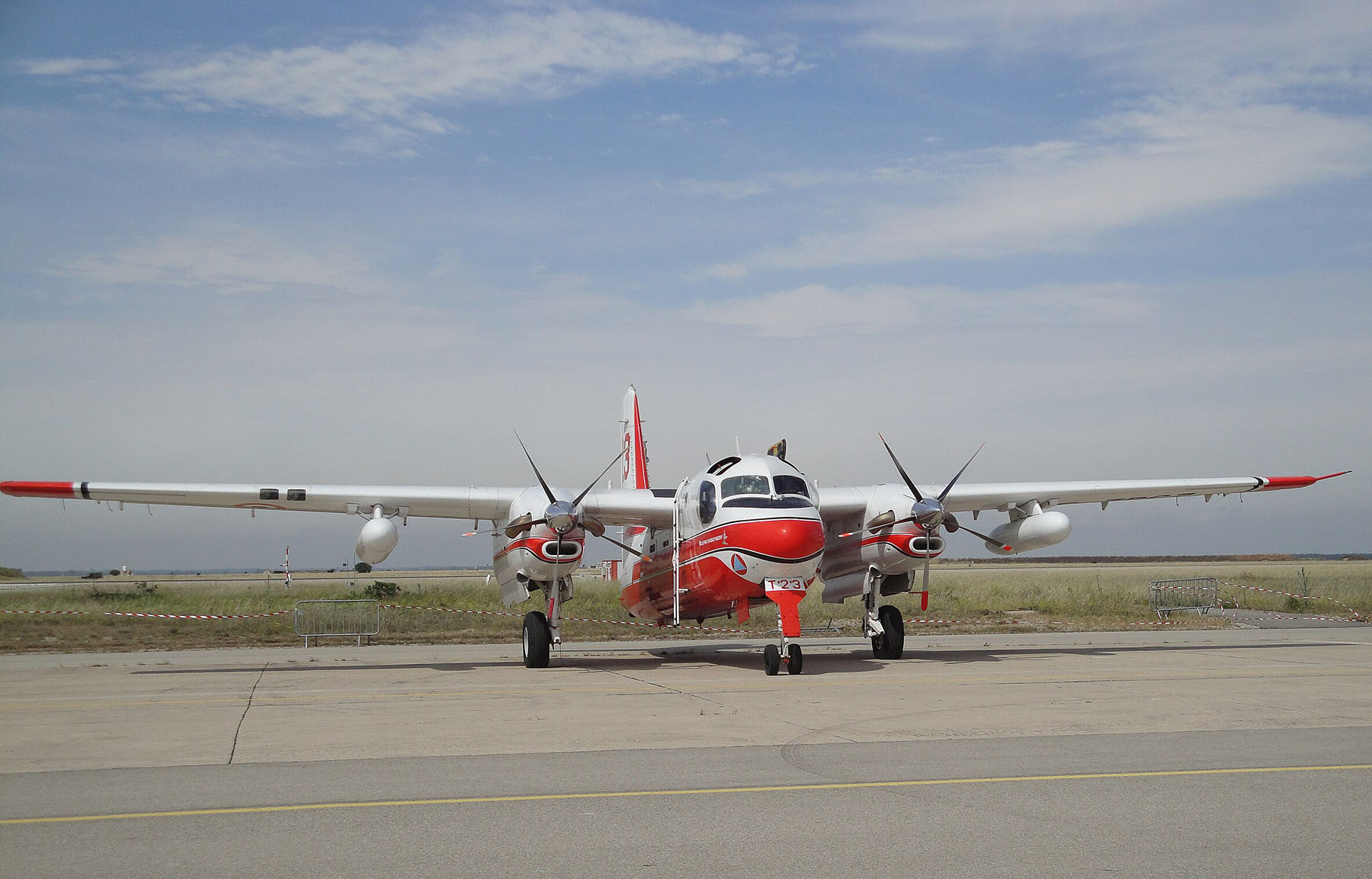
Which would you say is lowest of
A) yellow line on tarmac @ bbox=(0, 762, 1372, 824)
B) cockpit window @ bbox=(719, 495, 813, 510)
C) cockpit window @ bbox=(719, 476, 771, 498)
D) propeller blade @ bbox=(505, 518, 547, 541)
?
yellow line on tarmac @ bbox=(0, 762, 1372, 824)

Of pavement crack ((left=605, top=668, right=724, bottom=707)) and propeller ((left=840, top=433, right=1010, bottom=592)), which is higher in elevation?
propeller ((left=840, top=433, right=1010, bottom=592))

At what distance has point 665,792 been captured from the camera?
25.8ft

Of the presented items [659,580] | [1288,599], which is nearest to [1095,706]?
[659,580]

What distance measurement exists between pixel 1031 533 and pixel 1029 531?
0.09 metres

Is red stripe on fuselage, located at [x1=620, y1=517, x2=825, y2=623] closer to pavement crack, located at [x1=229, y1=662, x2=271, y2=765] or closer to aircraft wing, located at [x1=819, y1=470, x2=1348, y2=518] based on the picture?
aircraft wing, located at [x1=819, y1=470, x2=1348, y2=518]

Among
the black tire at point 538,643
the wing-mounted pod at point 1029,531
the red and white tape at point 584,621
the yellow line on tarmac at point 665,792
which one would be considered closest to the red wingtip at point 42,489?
the black tire at point 538,643

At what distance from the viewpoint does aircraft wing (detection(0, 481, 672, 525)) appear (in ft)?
62.5

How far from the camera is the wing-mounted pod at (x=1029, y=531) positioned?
67.0 ft

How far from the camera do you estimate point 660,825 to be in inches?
267

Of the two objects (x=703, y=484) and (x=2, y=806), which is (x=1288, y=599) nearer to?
(x=703, y=484)

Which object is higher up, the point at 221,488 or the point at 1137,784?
the point at 221,488

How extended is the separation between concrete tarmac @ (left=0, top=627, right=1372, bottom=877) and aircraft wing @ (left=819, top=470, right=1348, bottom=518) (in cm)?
428

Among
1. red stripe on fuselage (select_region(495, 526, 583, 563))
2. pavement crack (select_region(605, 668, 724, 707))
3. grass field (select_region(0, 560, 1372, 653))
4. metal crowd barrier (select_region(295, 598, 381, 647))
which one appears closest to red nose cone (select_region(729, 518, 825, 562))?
pavement crack (select_region(605, 668, 724, 707))

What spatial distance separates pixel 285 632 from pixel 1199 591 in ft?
96.9
